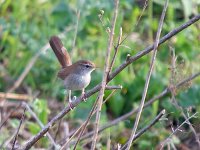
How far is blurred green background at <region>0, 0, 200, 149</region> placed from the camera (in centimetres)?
578

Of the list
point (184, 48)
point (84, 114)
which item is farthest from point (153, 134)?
point (184, 48)

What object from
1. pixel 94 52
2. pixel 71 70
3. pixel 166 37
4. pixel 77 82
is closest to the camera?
pixel 166 37

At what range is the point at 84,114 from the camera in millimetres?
5895

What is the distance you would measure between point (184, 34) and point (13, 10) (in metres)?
1.77

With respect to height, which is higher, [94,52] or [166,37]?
[166,37]

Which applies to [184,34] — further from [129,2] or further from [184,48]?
[129,2]

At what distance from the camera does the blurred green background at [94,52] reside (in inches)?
227

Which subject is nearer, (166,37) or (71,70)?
(166,37)

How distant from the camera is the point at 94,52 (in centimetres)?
654

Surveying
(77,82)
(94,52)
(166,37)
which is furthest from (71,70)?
(94,52)

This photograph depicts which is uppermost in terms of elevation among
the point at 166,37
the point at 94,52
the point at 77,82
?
the point at 166,37

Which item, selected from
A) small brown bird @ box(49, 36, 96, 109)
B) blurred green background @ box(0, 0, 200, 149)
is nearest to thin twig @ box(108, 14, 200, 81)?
small brown bird @ box(49, 36, 96, 109)

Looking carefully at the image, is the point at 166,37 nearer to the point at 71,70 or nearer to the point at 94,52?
the point at 71,70

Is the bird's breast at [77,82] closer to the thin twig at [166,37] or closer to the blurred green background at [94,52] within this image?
the blurred green background at [94,52]
